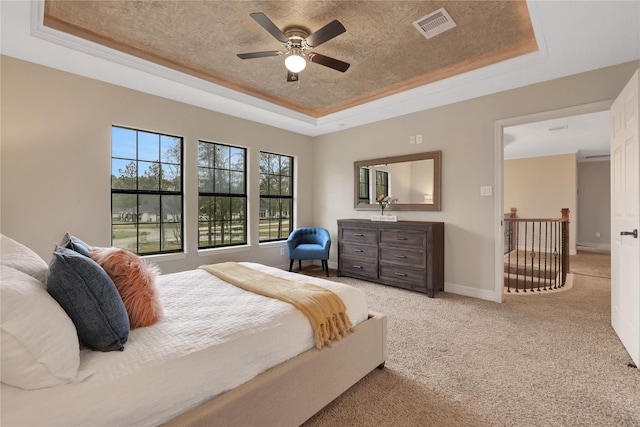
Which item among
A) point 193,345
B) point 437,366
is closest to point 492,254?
point 437,366

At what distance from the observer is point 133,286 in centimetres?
139

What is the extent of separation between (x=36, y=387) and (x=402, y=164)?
168 inches

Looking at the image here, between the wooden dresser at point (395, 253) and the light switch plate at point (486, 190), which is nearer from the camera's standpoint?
the light switch plate at point (486, 190)

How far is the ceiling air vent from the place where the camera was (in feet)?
7.68

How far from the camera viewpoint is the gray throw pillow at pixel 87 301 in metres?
1.10

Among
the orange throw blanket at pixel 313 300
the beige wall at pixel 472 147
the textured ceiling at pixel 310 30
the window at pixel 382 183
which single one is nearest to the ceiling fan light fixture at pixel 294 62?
the textured ceiling at pixel 310 30

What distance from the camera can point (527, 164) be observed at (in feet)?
25.0

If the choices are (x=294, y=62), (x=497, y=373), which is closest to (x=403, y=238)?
(x=497, y=373)

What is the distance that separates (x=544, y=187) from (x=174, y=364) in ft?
29.4

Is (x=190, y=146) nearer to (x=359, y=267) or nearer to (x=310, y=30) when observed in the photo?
(x=310, y=30)

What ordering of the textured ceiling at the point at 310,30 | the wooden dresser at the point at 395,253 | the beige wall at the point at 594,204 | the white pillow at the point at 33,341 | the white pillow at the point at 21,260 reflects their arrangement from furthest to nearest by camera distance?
the beige wall at the point at 594,204 < the wooden dresser at the point at 395,253 < the textured ceiling at the point at 310,30 < the white pillow at the point at 21,260 < the white pillow at the point at 33,341

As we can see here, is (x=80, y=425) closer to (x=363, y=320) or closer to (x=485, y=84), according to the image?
(x=363, y=320)

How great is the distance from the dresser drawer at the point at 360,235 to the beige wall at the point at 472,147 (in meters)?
0.58

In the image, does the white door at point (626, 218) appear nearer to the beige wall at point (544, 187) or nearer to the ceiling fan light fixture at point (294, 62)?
the ceiling fan light fixture at point (294, 62)
